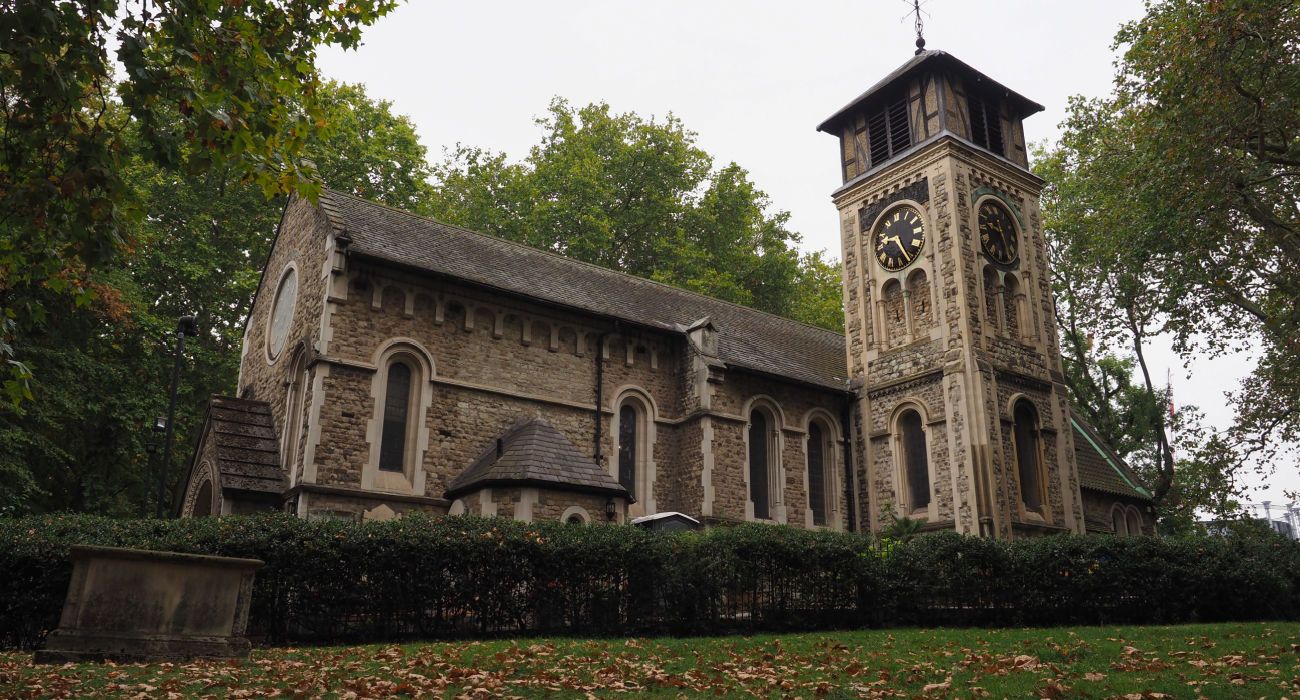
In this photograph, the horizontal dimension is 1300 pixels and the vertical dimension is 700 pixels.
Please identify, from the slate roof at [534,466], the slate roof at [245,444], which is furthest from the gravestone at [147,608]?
the slate roof at [245,444]

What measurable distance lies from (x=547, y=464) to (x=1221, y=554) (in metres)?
11.9

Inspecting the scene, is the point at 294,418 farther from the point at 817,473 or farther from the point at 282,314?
the point at 817,473

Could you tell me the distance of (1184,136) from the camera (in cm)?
1566

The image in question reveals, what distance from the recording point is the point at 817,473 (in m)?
23.3

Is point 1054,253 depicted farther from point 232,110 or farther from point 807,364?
point 232,110

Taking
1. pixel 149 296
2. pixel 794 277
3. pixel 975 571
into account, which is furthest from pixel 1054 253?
pixel 149 296

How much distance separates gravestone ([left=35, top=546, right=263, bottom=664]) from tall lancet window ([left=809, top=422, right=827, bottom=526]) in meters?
16.2

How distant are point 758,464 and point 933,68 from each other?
1225 centimetres

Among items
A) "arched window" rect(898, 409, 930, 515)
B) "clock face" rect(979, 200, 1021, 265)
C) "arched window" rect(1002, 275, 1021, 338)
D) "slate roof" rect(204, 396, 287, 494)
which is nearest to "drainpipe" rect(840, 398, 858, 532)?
Answer: "arched window" rect(898, 409, 930, 515)

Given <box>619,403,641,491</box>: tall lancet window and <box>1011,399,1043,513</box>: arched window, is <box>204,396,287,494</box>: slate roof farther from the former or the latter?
<box>1011,399,1043,513</box>: arched window

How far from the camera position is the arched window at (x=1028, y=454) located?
2206cm

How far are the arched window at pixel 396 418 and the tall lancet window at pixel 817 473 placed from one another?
1085 centimetres

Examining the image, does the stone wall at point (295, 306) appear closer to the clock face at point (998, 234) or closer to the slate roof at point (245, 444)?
the slate roof at point (245, 444)

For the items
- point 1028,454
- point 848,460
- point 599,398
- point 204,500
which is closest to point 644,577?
point 599,398
